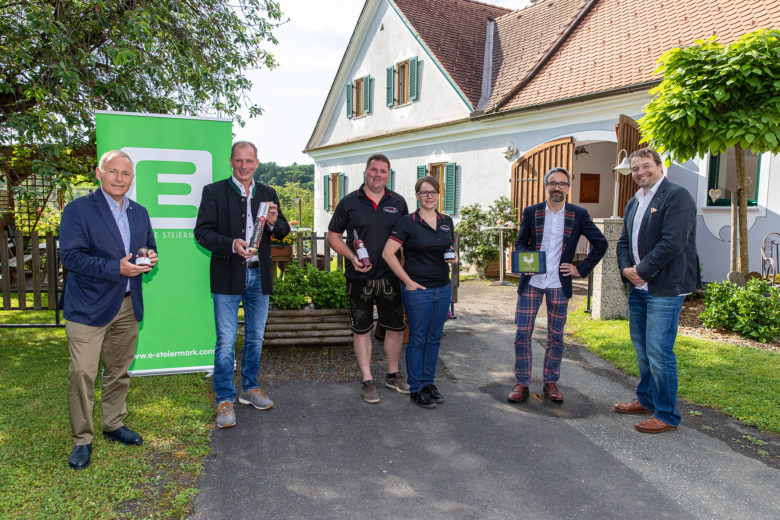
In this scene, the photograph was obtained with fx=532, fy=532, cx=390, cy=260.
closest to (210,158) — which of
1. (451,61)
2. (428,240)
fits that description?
(428,240)

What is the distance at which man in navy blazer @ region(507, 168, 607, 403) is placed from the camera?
444 centimetres

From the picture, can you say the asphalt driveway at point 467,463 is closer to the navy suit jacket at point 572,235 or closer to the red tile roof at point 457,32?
the navy suit jacket at point 572,235

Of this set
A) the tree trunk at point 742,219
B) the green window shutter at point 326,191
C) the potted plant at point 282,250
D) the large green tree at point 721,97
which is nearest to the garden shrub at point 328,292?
the potted plant at point 282,250

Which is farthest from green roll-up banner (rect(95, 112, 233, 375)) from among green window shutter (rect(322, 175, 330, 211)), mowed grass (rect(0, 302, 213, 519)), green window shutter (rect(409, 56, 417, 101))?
green window shutter (rect(322, 175, 330, 211))

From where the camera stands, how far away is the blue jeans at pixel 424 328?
4.39 metres

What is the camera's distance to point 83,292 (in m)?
3.31

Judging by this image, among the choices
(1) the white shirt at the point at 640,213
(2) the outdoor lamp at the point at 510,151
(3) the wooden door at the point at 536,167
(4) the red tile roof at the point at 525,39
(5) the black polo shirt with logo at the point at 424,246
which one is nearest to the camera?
(1) the white shirt at the point at 640,213

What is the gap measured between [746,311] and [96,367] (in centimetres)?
721

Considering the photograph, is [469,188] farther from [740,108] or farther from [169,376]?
[169,376]

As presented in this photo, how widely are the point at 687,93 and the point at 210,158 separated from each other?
5.77 metres

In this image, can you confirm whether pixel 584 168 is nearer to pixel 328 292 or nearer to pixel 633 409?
pixel 328 292

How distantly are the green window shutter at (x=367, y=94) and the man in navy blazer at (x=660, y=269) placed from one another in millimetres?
16148

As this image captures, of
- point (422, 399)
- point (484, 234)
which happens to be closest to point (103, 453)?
point (422, 399)

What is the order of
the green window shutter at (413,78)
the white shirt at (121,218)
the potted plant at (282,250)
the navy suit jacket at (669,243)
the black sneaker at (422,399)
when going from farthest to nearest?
1. the green window shutter at (413,78)
2. the potted plant at (282,250)
3. the black sneaker at (422,399)
4. the navy suit jacket at (669,243)
5. the white shirt at (121,218)
